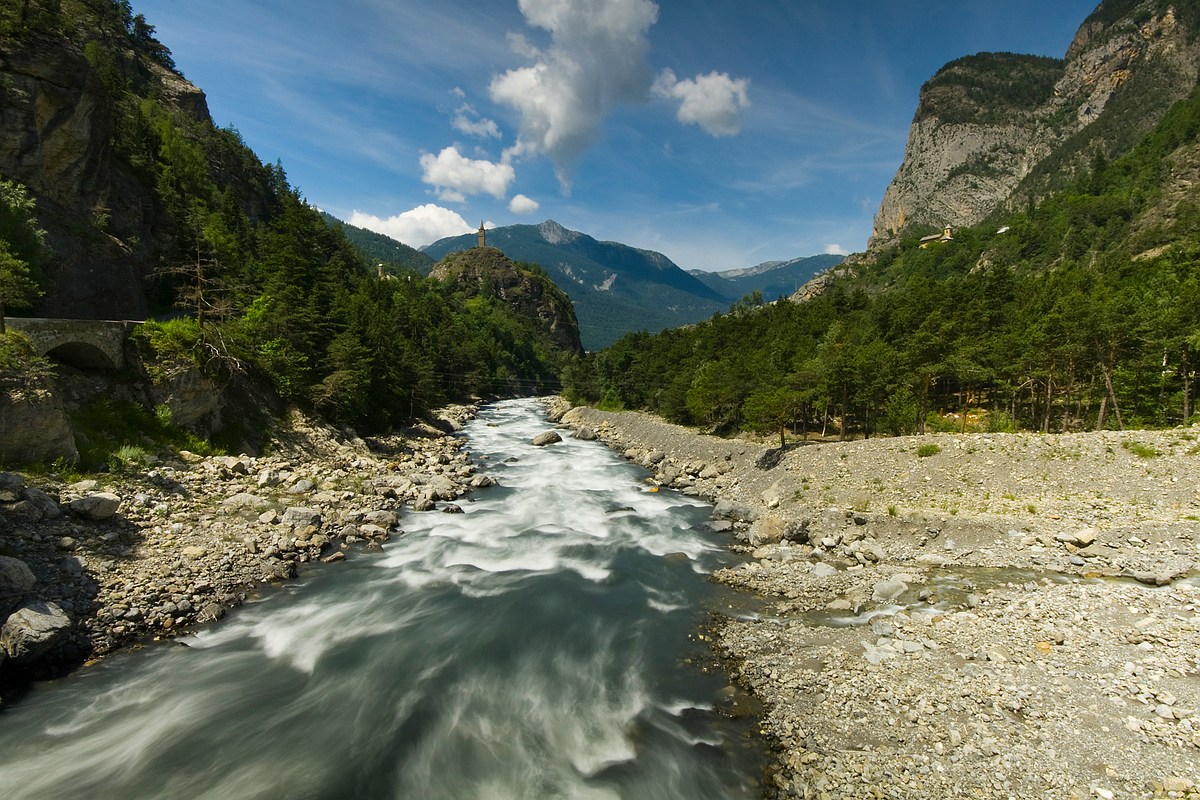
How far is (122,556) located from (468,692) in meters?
12.1

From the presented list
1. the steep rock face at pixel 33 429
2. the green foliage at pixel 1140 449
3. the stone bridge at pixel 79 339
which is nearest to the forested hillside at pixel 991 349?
the green foliage at pixel 1140 449

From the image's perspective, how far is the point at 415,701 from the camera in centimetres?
1310

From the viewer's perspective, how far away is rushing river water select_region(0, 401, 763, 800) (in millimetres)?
10375

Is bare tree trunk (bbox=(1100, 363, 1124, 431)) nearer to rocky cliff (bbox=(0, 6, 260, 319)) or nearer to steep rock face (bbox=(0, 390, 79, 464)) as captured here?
steep rock face (bbox=(0, 390, 79, 464))

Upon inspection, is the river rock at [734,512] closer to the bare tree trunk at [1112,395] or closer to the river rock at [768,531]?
the river rock at [768,531]

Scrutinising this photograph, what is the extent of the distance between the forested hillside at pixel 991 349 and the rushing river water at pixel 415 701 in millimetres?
24936

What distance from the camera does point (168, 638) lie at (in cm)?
1395

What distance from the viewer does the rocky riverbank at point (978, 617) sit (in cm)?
937

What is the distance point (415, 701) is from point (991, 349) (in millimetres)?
43391

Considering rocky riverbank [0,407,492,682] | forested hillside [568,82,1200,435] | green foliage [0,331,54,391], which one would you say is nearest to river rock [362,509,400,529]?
rocky riverbank [0,407,492,682]

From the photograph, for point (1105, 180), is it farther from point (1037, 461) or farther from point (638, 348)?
point (1037, 461)

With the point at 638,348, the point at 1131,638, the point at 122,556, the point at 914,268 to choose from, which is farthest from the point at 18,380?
the point at 914,268

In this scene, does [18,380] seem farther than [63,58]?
No

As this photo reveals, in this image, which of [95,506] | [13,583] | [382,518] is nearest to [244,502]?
[95,506]
